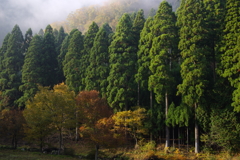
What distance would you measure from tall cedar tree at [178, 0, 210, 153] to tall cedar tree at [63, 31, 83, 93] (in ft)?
46.6

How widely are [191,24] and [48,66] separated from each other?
888 inches

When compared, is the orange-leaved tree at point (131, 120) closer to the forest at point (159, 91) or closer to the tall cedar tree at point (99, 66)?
the forest at point (159, 91)

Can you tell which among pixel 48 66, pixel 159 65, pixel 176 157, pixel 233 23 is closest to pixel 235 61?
pixel 233 23

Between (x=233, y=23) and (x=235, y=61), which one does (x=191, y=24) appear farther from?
(x=235, y=61)

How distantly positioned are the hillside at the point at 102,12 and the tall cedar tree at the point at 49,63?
1910 inches

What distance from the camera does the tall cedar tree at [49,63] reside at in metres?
31.7

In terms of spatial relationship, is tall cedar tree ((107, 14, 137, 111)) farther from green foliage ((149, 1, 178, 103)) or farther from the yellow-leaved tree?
the yellow-leaved tree

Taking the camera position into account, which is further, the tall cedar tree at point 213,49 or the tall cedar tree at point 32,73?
the tall cedar tree at point 32,73

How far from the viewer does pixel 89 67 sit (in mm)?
26266

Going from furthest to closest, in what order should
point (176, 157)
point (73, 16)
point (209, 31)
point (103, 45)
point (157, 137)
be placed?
point (73, 16) < point (103, 45) < point (157, 137) < point (209, 31) < point (176, 157)

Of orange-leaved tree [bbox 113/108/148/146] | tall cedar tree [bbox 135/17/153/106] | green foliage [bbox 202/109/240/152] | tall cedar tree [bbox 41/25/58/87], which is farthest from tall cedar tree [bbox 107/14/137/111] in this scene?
tall cedar tree [bbox 41/25/58/87]

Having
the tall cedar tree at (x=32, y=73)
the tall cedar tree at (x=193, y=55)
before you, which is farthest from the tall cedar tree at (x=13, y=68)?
the tall cedar tree at (x=193, y=55)

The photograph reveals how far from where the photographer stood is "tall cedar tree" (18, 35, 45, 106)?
91.4ft

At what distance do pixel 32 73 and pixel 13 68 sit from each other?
4578mm
